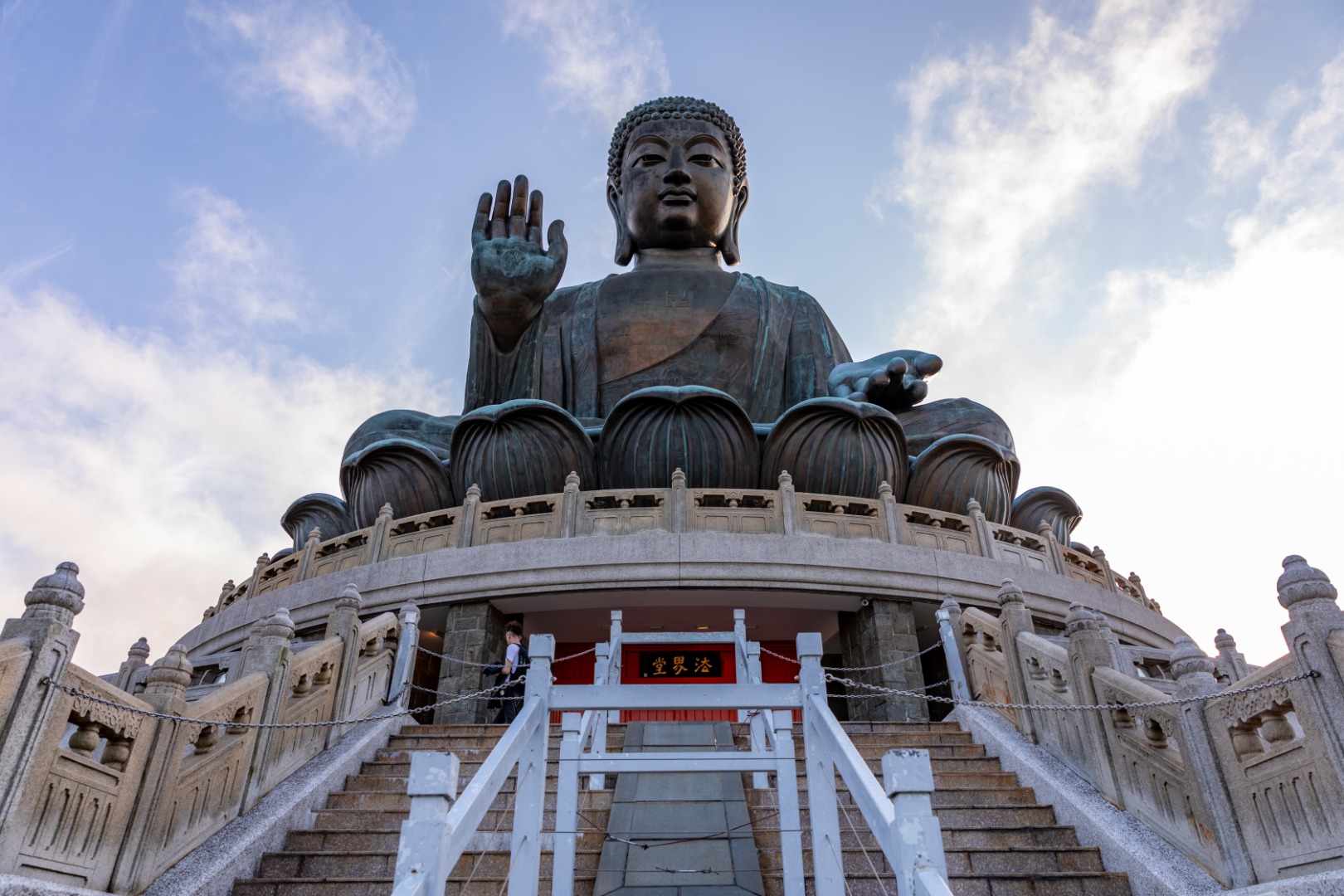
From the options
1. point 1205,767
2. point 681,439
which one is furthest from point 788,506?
point 1205,767

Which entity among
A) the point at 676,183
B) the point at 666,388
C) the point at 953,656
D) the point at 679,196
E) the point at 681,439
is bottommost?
the point at 953,656

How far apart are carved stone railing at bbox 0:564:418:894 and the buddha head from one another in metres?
12.1

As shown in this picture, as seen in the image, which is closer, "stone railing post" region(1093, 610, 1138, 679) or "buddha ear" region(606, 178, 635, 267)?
"stone railing post" region(1093, 610, 1138, 679)

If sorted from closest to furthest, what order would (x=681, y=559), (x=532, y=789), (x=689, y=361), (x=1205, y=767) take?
(x=532, y=789) < (x=1205, y=767) < (x=681, y=559) < (x=689, y=361)

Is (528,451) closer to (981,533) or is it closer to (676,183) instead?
(981,533)

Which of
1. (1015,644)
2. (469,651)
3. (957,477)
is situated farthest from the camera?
(957,477)

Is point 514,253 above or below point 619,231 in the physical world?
below

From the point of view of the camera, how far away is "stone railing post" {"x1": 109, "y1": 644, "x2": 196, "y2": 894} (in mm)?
4090

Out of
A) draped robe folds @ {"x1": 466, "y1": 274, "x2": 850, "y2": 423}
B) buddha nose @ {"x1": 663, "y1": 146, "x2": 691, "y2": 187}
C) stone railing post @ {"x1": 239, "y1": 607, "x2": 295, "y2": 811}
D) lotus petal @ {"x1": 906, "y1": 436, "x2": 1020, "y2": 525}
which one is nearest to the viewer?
stone railing post @ {"x1": 239, "y1": 607, "x2": 295, "y2": 811}

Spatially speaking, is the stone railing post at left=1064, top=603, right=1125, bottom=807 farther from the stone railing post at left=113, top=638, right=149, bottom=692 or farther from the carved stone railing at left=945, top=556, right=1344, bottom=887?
the stone railing post at left=113, top=638, right=149, bottom=692

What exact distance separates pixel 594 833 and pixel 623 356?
1090 cm

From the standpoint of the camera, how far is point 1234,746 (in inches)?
166

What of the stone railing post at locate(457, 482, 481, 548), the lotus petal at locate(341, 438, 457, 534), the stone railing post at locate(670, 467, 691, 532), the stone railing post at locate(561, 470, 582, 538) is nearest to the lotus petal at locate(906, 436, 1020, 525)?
the stone railing post at locate(670, 467, 691, 532)

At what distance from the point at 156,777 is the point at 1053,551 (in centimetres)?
929
